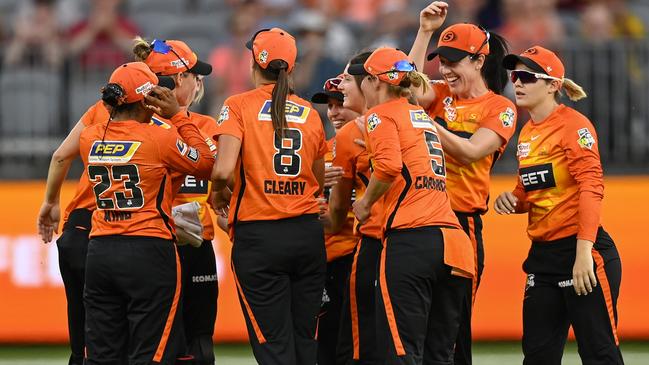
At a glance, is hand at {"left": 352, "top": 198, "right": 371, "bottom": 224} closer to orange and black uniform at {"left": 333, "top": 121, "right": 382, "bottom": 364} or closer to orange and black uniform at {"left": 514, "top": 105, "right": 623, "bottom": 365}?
orange and black uniform at {"left": 333, "top": 121, "right": 382, "bottom": 364}

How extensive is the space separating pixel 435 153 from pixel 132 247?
67.2 inches

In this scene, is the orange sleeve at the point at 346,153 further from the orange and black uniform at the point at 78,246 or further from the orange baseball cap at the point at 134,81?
the orange and black uniform at the point at 78,246

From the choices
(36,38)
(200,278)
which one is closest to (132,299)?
(200,278)

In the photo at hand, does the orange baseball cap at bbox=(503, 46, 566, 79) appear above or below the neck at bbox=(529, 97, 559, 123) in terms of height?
above

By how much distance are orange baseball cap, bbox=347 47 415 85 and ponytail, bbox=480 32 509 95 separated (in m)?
1.03

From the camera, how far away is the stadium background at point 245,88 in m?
9.52

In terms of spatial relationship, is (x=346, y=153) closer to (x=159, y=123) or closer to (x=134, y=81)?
(x=159, y=123)

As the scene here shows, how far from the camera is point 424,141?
6.28 m

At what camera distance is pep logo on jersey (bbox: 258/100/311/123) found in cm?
641

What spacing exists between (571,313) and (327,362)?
1.67 meters

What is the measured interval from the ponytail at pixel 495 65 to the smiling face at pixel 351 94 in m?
0.85

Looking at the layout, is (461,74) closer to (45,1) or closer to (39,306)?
(39,306)

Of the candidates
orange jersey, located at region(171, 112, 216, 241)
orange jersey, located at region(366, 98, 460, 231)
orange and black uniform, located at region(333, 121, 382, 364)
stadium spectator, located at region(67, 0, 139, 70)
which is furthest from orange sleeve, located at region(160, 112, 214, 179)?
stadium spectator, located at region(67, 0, 139, 70)

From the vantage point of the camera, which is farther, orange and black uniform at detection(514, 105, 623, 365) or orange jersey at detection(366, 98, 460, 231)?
orange and black uniform at detection(514, 105, 623, 365)
